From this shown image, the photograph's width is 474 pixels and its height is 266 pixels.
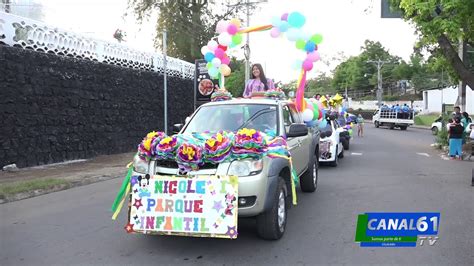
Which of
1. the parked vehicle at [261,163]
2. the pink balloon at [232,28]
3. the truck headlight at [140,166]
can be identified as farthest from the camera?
the pink balloon at [232,28]

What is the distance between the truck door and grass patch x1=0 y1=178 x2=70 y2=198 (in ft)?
16.8

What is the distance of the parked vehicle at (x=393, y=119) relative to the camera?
3659cm

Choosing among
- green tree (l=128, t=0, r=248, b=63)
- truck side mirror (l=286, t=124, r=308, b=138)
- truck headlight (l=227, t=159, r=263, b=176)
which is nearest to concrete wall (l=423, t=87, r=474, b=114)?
green tree (l=128, t=0, r=248, b=63)

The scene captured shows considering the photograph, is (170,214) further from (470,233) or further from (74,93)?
(74,93)

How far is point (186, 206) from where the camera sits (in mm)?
4848

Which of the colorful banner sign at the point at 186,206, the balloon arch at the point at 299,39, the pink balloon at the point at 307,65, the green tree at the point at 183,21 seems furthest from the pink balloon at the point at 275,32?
the green tree at the point at 183,21

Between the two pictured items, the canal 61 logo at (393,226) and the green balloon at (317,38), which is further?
the green balloon at (317,38)

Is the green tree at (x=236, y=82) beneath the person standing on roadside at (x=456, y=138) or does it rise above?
above

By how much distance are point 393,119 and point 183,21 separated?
19214mm

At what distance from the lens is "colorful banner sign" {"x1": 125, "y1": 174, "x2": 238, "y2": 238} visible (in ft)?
15.7

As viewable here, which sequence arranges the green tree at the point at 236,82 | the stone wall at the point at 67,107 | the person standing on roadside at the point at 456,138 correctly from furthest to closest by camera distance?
the green tree at the point at 236,82 < the person standing on roadside at the point at 456,138 < the stone wall at the point at 67,107

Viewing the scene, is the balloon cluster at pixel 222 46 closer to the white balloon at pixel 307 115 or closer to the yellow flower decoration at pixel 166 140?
the white balloon at pixel 307 115

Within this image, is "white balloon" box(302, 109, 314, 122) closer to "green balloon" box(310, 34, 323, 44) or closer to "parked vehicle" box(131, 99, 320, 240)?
"parked vehicle" box(131, 99, 320, 240)

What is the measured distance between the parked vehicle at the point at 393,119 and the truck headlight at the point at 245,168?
3433 centimetres
